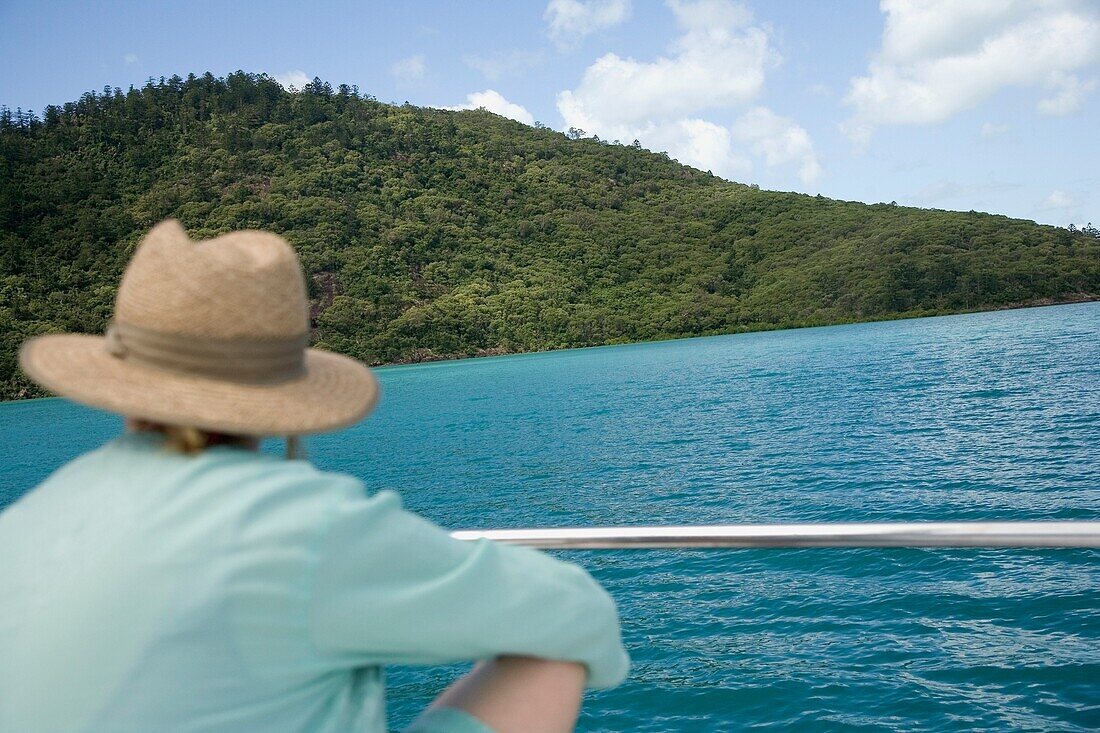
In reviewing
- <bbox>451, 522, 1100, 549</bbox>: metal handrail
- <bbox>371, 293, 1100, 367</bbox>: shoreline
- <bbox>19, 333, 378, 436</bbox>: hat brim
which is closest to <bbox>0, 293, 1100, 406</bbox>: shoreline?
<bbox>371, 293, 1100, 367</bbox>: shoreline

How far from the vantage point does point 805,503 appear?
11211 mm

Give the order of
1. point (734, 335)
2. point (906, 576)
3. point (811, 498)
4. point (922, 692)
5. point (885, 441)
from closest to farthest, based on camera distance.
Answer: point (922, 692) → point (906, 576) → point (811, 498) → point (885, 441) → point (734, 335)

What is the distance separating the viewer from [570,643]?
Result: 0.85 meters

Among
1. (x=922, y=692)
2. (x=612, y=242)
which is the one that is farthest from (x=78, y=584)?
(x=612, y=242)

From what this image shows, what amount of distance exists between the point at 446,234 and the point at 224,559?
7376 centimetres

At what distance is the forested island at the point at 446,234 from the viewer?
62.4 meters

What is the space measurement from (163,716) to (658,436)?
59.1 ft

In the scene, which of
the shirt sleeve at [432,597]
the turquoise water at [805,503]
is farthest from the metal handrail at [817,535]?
the turquoise water at [805,503]

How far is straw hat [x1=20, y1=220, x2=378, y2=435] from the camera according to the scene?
724mm

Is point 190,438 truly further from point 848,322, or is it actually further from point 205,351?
point 848,322

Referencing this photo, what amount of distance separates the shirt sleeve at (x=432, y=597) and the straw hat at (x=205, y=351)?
122 mm

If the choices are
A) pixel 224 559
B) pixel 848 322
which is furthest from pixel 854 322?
pixel 224 559

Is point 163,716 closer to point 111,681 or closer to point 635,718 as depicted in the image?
point 111,681

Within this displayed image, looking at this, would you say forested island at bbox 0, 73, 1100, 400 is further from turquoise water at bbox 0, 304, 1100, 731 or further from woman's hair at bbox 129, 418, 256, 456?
woman's hair at bbox 129, 418, 256, 456
